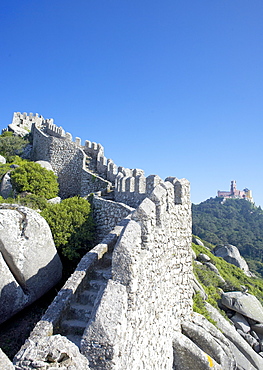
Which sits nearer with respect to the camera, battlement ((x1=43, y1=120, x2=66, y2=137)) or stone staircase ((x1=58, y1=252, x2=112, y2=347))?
stone staircase ((x1=58, y1=252, x2=112, y2=347))

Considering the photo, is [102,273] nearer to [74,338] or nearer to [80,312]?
[80,312]

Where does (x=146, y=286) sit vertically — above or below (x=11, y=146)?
below

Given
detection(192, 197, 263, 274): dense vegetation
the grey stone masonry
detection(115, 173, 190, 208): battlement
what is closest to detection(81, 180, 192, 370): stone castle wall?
detection(115, 173, 190, 208): battlement

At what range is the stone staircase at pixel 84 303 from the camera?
5422 millimetres

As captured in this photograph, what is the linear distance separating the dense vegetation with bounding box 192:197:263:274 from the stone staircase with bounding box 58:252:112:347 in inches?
1716

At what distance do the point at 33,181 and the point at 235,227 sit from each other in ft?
229

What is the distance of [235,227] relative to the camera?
75.2m

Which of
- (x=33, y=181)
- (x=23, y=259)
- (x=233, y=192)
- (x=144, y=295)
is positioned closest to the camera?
(x=144, y=295)

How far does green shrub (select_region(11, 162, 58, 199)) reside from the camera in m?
14.8

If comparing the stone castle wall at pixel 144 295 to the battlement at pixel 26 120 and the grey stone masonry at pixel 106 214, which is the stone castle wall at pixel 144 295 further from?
the battlement at pixel 26 120

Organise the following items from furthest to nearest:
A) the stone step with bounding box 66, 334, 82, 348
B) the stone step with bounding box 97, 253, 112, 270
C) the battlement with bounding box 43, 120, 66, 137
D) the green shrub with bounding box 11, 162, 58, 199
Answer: the battlement with bounding box 43, 120, 66, 137 → the green shrub with bounding box 11, 162, 58, 199 → the stone step with bounding box 97, 253, 112, 270 → the stone step with bounding box 66, 334, 82, 348

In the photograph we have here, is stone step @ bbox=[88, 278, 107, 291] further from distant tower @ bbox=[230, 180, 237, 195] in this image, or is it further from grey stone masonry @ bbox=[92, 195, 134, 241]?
distant tower @ bbox=[230, 180, 237, 195]

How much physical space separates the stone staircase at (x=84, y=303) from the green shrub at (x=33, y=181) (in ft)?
29.1

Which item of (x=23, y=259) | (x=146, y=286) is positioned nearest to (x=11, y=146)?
(x=23, y=259)
